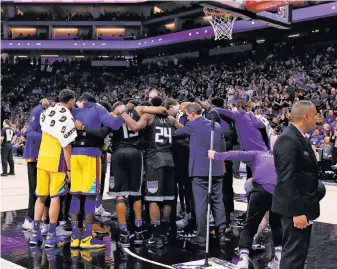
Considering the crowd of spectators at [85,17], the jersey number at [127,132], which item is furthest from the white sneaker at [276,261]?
the crowd of spectators at [85,17]

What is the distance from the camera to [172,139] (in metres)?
6.46

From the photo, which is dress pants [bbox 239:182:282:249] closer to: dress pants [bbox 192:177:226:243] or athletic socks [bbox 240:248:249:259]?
athletic socks [bbox 240:248:249:259]

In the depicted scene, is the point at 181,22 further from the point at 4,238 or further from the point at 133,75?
the point at 4,238

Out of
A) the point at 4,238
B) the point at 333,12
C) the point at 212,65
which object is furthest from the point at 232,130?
the point at 212,65

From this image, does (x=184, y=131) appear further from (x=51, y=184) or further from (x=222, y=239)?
(x=51, y=184)

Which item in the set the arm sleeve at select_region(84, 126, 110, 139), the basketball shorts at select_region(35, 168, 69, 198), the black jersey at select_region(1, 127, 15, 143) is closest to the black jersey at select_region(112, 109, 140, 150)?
the arm sleeve at select_region(84, 126, 110, 139)

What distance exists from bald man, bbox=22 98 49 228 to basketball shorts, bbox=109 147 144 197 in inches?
54.9

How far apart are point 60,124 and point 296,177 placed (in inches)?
128

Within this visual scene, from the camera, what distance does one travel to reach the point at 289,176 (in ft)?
11.8

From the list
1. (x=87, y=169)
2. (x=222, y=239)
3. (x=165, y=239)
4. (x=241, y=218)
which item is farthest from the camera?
(x=241, y=218)

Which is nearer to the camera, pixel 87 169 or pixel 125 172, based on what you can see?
pixel 87 169

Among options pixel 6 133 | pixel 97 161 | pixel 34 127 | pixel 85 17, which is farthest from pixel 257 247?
pixel 85 17

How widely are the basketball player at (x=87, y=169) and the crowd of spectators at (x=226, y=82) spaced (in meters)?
1.97

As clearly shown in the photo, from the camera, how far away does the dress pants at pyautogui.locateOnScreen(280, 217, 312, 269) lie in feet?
11.9
